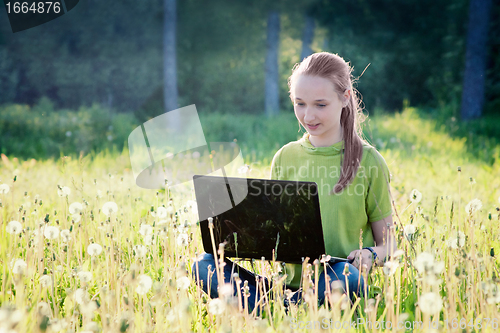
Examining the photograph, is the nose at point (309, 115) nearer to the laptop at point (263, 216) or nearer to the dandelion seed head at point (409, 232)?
the laptop at point (263, 216)

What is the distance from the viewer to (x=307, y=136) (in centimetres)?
241

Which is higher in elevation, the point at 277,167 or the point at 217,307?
the point at 277,167

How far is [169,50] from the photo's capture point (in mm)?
11258

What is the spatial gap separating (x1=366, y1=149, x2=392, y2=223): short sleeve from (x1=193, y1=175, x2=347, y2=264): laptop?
49cm

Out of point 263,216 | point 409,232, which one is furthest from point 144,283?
point 409,232

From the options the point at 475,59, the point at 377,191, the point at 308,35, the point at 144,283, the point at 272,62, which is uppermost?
the point at 308,35

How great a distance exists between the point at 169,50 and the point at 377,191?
10.0 metres

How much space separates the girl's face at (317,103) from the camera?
2.12m

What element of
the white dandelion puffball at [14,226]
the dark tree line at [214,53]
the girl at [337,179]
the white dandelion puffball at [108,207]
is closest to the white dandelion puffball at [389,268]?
the girl at [337,179]

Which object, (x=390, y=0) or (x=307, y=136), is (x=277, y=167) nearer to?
(x=307, y=136)

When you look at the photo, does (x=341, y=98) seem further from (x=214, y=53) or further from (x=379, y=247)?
(x=214, y=53)

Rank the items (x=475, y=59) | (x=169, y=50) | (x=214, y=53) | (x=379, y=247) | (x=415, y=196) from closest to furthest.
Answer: (x=415, y=196)
(x=379, y=247)
(x=475, y=59)
(x=169, y=50)
(x=214, y=53)

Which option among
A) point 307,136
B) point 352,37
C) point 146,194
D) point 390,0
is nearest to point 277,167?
point 307,136

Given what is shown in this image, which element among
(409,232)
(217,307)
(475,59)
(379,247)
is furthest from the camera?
(475,59)
